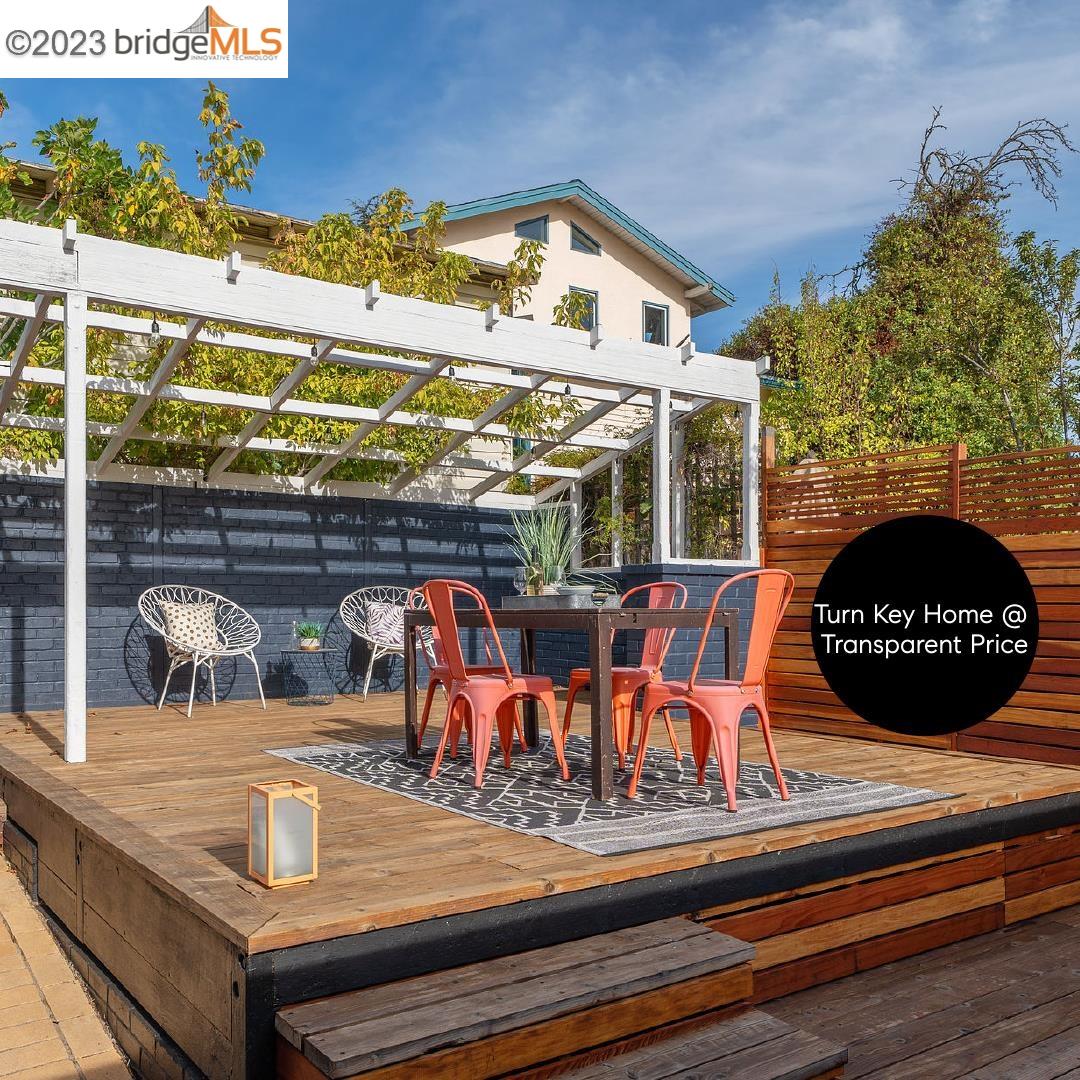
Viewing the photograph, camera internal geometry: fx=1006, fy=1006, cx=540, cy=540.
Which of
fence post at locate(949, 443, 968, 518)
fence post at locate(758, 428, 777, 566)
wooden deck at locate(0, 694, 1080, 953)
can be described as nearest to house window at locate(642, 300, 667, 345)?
fence post at locate(758, 428, 777, 566)

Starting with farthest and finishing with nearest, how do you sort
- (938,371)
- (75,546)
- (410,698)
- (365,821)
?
1. (938,371)
2. (410,698)
3. (75,546)
4. (365,821)

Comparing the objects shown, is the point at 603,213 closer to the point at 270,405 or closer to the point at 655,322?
the point at 655,322

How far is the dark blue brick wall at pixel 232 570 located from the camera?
22.8 ft

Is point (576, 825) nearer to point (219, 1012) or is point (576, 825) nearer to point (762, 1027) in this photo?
point (762, 1027)

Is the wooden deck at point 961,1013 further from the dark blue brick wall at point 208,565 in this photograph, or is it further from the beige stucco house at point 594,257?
the beige stucco house at point 594,257

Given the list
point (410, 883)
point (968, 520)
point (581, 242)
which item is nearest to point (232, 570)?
point (968, 520)

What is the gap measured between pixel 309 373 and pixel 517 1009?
4.98 meters

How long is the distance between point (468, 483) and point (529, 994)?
749 centimetres

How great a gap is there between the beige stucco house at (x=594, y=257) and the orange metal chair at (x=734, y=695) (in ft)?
28.4

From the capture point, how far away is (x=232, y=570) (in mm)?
7855

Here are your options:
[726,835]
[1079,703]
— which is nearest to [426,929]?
[726,835]

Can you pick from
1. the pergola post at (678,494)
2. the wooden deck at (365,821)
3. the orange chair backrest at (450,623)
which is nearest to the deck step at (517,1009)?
the wooden deck at (365,821)

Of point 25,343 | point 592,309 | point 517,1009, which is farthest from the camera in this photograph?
point 592,309

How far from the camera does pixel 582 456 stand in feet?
32.1
